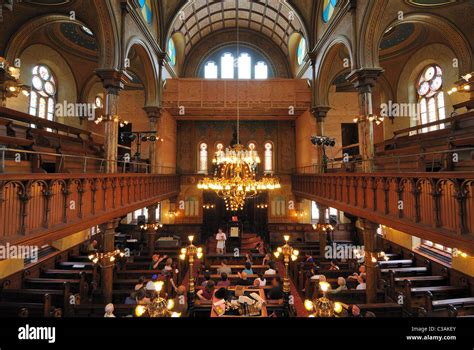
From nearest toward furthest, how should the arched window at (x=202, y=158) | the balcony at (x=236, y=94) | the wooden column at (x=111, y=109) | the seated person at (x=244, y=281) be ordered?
the seated person at (x=244, y=281)
the wooden column at (x=111, y=109)
the balcony at (x=236, y=94)
the arched window at (x=202, y=158)

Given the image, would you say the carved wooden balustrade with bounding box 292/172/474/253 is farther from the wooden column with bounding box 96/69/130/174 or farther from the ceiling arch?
the ceiling arch

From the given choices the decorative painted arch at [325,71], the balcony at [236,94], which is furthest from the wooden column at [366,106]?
the balcony at [236,94]

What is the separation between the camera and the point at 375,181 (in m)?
7.79

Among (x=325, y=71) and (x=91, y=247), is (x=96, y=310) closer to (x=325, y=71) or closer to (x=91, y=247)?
(x=91, y=247)

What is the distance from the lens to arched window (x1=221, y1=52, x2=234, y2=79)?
2306 centimetres

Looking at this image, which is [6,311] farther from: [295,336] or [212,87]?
[212,87]

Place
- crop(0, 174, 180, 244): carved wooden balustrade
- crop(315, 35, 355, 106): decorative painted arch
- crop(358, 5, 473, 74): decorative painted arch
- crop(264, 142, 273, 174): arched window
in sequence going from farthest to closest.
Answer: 1. crop(264, 142, 273, 174): arched window
2. crop(315, 35, 355, 106): decorative painted arch
3. crop(358, 5, 473, 74): decorative painted arch
4. crop(0, 174, 180, 244): carved wooden balustrade

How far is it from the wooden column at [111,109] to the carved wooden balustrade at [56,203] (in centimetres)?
162

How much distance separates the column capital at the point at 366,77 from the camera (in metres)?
10.6

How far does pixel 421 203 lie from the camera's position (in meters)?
6.02

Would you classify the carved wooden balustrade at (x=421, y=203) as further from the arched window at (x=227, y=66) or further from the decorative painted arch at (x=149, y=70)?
the arched window at (x=227, y=66)

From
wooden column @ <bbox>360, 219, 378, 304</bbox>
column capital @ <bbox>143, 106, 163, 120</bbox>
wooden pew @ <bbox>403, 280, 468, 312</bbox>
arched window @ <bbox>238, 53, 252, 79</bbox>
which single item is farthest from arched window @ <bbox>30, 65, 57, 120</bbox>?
wooden pew @ <bbox>403, 280, 468, 312</bbox>

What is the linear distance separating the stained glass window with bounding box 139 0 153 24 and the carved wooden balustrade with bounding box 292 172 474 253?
13.3 m

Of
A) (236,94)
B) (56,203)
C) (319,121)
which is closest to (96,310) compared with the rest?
(56,203)
